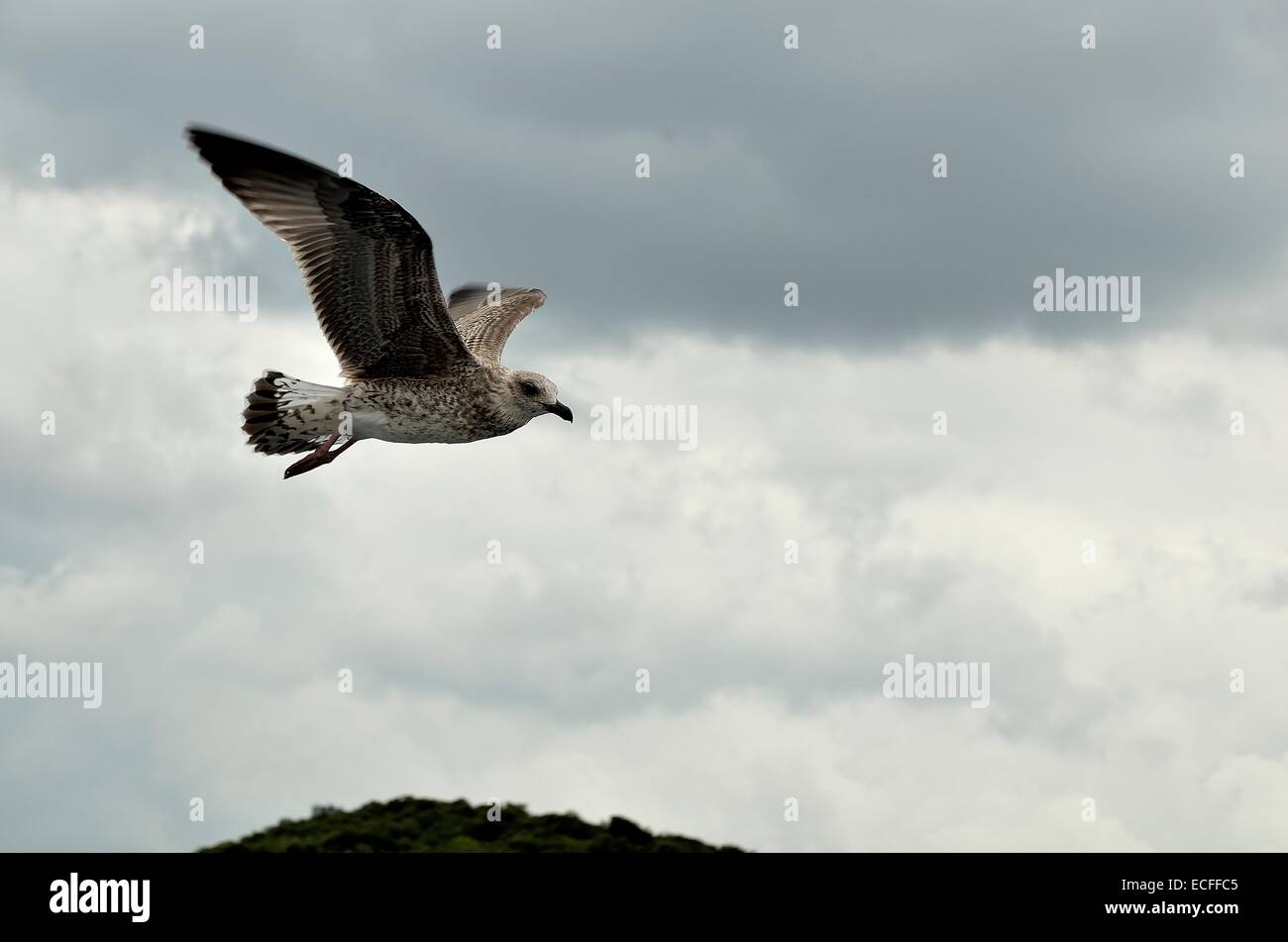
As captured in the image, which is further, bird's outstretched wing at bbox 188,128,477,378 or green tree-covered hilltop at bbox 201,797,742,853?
bird's outstretched wing at bbox 188,128,477,378

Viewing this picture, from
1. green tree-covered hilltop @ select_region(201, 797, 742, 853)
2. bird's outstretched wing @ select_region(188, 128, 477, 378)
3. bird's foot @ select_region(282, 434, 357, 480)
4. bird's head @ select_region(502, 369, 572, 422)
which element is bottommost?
green tree-covered hilltop @ select_region(201, 797, 742, 853)

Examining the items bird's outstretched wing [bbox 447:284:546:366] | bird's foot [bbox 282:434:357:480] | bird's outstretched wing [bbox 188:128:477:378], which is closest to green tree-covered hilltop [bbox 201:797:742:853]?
bird's foot [bbox 282:434:357:480]

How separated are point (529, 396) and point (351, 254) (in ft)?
10.8

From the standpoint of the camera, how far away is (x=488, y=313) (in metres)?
24.7

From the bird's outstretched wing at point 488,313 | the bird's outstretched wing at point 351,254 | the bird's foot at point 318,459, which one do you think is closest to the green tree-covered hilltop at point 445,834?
the bird's foot at point 318,459

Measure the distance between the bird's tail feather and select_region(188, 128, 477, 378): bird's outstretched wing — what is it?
0.64 meters

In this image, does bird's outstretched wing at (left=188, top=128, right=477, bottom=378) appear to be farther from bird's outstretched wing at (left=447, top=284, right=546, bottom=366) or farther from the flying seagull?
bird's outstretched wing at (left=447, top=284, right=546, bottom=366)

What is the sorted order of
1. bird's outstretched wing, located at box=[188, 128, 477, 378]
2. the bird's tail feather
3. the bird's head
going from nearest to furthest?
bird's outstretched wing, located at box=[188, 128, 477, 378] → the bird's tail feather → the bird's head

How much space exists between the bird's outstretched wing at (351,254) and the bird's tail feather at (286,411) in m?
0.64

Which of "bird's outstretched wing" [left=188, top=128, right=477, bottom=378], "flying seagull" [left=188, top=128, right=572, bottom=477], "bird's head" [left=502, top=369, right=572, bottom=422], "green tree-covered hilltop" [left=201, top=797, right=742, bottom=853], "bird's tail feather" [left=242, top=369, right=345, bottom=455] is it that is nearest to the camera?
"green tree-covered hilltop" [left=201, top=797, right=742, bottom=853]

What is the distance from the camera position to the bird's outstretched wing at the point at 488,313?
909 inches

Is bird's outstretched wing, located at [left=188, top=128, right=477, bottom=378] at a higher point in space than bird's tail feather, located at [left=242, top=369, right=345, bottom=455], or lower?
higher

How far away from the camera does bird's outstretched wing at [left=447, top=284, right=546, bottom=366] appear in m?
23.1
